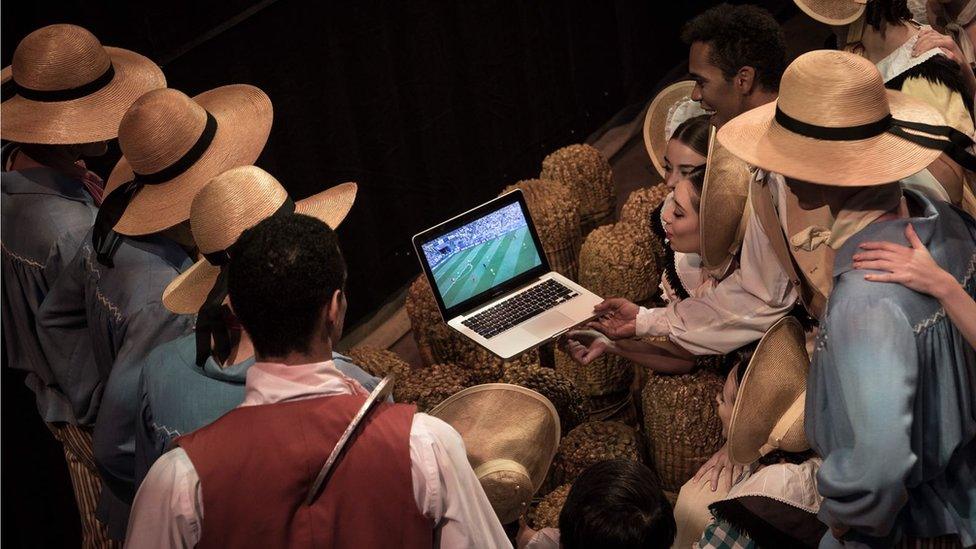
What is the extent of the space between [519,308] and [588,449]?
52 cm

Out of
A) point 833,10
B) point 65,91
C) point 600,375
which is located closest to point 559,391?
point 600,375

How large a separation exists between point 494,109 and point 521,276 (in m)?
2.27

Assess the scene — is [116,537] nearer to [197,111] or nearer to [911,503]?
[197,111]

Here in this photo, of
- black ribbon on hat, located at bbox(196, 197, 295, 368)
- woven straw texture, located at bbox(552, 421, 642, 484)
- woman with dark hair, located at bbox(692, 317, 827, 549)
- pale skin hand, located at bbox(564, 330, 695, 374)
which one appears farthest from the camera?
pale skin hand, located at bbox(564, 330, 695, 374)

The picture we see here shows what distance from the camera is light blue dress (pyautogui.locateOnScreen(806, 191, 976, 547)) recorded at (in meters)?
2.28

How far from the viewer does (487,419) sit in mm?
2920

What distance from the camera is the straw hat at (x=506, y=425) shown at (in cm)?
286

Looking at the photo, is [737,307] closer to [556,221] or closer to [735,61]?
[735,61]

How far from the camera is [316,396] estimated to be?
76.9 inches

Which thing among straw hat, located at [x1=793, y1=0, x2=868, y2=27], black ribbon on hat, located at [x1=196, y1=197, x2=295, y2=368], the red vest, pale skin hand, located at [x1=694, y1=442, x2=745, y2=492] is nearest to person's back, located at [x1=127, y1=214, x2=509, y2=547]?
the red vest

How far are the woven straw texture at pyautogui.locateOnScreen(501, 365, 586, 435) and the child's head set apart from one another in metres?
0.99

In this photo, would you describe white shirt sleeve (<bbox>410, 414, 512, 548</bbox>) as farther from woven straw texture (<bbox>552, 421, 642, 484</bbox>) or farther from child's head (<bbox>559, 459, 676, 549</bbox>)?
woven straw texture (<bbox>552, 421, 642, 484</bbox>)

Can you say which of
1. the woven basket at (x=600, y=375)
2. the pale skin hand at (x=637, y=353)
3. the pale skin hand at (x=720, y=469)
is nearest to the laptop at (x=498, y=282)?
the pale skin hand at (x=637, y=353)

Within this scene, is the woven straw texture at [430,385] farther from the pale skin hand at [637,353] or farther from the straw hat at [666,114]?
the straw hat at [666,114]
